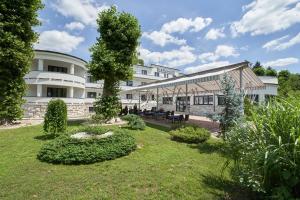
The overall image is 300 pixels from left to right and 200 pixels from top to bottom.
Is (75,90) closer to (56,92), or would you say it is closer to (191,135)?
(56,92)

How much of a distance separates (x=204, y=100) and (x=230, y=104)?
2279 centimetres

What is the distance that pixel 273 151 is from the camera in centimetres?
358

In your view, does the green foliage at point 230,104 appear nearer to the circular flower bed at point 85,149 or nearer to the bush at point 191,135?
the bush at point 191,135

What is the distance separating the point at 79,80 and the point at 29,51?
13.2 meters

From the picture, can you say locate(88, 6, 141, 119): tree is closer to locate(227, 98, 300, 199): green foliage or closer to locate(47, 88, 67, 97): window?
locate(227, 98, 300, 199): green foliage

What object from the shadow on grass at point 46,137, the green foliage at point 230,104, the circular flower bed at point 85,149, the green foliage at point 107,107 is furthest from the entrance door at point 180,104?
the circular flower bed at point 85,149

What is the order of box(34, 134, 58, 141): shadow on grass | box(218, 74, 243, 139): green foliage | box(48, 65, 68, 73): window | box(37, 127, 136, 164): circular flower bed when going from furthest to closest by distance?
box(48, 65, 68, 73): window, box(34, 134, 58, 141): shadow on grass, box(218, 74, 243, 139): green foliage, box(37, 127, 136, 164): circular flower bed

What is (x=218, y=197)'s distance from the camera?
4.55 meters

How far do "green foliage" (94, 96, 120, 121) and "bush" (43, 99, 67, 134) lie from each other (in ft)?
19.0

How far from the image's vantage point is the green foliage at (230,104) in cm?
844

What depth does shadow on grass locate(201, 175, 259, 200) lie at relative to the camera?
15.0 ft

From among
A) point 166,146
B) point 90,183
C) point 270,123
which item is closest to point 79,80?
point 166,146

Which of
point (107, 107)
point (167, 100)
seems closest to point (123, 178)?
point (107, 107)

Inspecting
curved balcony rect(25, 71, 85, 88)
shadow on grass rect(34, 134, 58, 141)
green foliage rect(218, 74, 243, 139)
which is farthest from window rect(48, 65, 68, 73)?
green foliage rect(218, 74, 243, 139)
